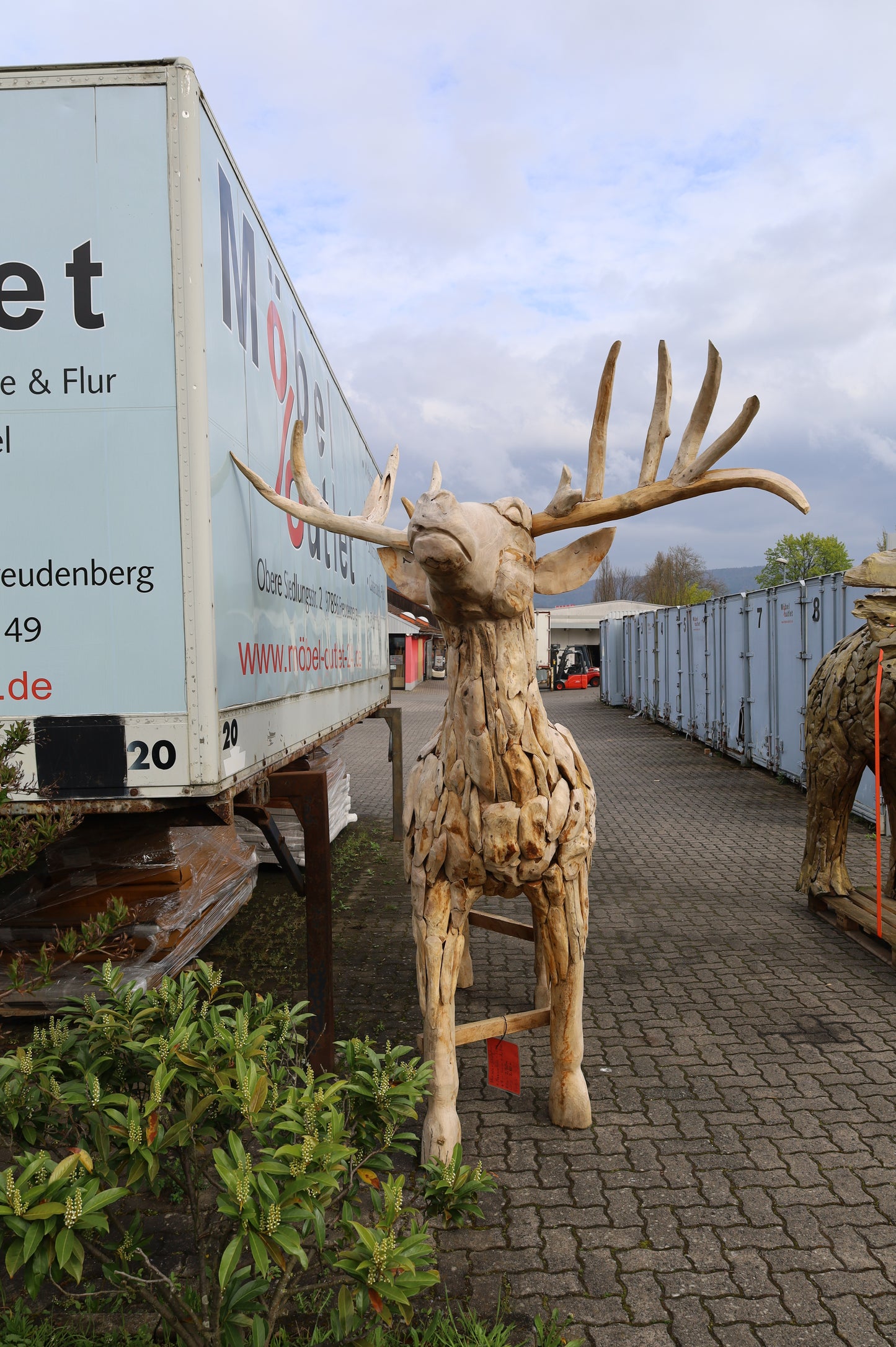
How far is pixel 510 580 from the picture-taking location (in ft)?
9.14

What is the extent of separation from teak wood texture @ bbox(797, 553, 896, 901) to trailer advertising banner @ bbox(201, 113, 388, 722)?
2.90 m

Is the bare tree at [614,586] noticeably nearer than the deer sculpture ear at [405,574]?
No

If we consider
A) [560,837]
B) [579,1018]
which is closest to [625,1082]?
[579,1018]

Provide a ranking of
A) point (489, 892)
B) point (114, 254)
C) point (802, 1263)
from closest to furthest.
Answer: point (802, 1263) < point (114, 254) < point (489, 892)

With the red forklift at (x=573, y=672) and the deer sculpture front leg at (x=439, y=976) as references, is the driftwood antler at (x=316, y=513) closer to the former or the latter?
the deer sculpture front leg at (x=439, y=976)

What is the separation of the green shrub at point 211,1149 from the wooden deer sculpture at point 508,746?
81 centimetres

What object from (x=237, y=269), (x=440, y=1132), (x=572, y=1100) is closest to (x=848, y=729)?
(x=572, y=1100)

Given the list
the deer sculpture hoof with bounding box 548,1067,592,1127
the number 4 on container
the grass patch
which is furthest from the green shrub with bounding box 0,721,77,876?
the deer sculpture hoof with bounding box 548,1067,592,1127

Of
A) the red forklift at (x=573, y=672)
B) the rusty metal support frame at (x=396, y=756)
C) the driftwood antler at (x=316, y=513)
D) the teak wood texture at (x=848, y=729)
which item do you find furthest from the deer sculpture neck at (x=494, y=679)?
the red forklift at (x=573, y=672)

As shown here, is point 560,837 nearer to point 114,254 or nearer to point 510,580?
point 510,580

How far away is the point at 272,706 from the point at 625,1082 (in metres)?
2.25

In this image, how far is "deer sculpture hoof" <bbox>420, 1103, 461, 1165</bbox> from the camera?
10.0 feet

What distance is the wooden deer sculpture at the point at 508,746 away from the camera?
2.84 m

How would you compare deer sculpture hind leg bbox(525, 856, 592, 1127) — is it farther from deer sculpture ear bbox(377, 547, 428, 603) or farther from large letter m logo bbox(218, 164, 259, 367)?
large letter m logo bbox(218, 164, 259, 367)
